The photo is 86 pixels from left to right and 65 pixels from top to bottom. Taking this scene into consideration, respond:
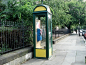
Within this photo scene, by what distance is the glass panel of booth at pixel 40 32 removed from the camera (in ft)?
20.1

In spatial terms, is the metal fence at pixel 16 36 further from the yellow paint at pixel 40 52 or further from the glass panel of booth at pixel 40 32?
the yellow paint at pixel 40 52

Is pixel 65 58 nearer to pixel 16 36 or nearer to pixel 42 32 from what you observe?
pixel 42 32

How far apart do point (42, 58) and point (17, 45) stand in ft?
4.87

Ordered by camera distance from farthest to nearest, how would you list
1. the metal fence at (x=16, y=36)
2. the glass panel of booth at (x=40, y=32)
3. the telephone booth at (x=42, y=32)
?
the glass panel of booth at (x=40, y=32) < the telephone booth at (x=42, y=32) < the metal fence at (x=16, y=36)

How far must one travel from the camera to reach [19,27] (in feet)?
18.3

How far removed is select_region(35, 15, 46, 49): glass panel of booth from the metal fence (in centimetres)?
50

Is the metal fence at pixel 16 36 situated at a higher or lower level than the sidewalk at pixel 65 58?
higher

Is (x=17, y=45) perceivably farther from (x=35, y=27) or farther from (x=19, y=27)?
(x=35, y=27)

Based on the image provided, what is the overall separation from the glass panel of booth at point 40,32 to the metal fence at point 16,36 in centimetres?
50

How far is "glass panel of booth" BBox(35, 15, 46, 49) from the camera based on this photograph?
20.1 feet

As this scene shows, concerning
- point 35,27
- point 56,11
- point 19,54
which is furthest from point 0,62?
point 56,11

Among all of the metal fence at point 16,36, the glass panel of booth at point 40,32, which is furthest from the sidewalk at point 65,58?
the metal fence at point 16,36

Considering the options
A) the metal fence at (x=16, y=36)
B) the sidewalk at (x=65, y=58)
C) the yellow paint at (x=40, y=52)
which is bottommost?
the sidewalk at (x=65, y=58)

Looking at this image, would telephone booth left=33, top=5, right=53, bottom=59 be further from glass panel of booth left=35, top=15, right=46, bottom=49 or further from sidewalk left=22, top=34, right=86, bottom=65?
sidewalk left=22, top=34, right=86, bottom=65
